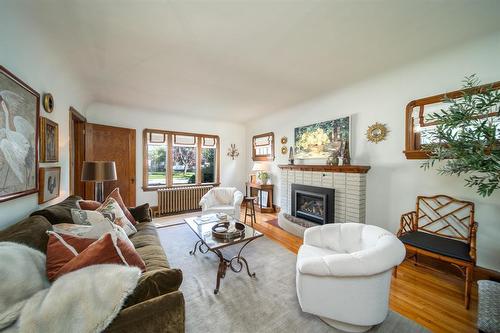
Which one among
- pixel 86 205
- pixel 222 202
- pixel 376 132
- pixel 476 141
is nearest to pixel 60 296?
pixel 86 205

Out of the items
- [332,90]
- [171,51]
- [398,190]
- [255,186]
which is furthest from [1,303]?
[255,186]

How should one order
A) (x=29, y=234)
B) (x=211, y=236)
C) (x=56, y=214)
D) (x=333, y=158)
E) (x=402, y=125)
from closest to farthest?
(x=29, y=234)
(x=56, y=214)
(x=211, y=236)
(x=402, y=125)
(x=333, y=158)

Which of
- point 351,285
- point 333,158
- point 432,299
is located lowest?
point 432,299

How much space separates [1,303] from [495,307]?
279cm

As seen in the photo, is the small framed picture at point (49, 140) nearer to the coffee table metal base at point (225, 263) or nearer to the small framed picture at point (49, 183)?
the small framed picture at point (49, 183)

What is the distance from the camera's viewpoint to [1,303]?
78cm

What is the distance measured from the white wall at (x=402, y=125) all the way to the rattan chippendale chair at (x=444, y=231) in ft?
0.37

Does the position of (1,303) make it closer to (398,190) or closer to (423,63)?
(398,190)

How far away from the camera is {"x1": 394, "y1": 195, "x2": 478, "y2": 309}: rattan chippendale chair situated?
6.18 feet

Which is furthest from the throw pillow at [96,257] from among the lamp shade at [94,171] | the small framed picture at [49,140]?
the lamp shade at [94,171]

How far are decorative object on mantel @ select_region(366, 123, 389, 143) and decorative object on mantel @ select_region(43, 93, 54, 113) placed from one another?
14.2ft

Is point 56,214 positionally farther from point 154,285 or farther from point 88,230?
point 154,285

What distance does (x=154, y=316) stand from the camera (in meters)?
0.95

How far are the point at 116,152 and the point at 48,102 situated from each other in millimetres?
2175
